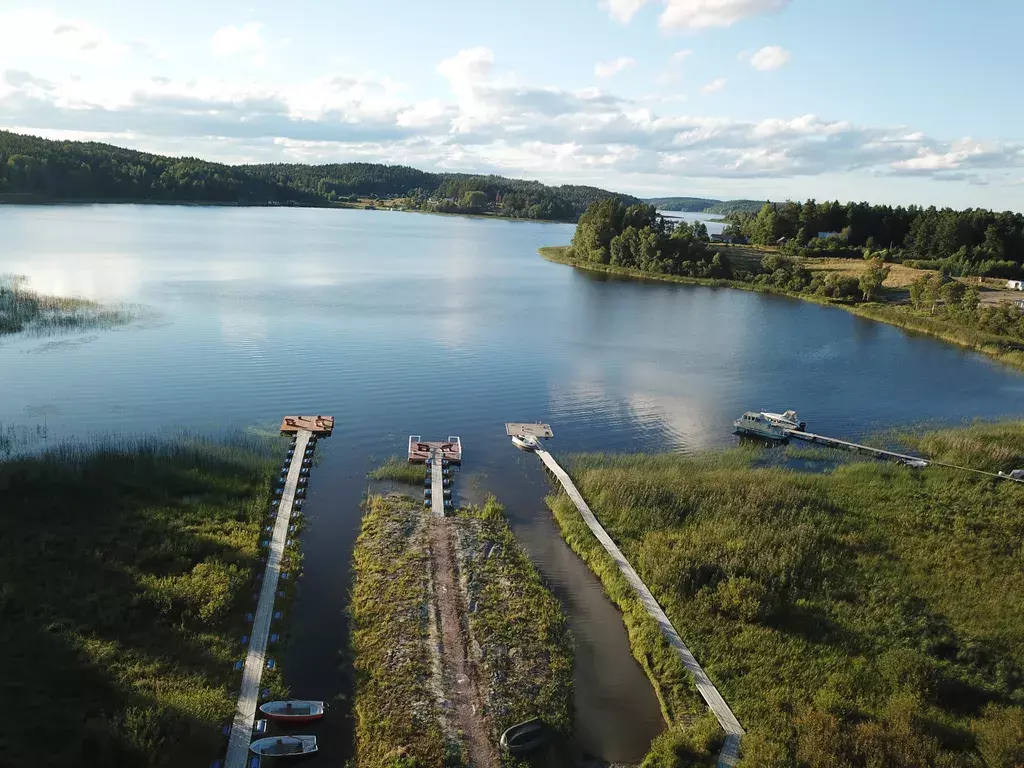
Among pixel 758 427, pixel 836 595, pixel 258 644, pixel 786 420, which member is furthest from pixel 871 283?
pixel 258 644

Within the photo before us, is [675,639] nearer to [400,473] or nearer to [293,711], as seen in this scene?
[293,711]

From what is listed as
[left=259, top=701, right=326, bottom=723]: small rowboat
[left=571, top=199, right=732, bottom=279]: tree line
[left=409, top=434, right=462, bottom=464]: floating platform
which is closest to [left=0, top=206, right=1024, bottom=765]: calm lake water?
[left=259, top=701, right=326, bottom=723]: small rowboat

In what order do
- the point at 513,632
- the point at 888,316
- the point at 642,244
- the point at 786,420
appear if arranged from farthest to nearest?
the point at 642,244 → the point at 888,316 → the point at 786,420 → the point at 513,632

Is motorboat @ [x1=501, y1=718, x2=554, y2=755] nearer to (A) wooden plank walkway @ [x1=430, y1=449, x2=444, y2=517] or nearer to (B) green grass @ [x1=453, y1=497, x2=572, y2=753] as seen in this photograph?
(B) green grass @ [x1=453, y1=497, x2=572, y2=753]

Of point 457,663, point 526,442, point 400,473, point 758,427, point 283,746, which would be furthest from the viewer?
point 758,427

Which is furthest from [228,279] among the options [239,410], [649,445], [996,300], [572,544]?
[996,300]

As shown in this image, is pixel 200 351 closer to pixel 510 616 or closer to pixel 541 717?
pixel 510 616

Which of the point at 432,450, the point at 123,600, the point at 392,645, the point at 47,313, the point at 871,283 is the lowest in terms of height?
the point at 392,645
